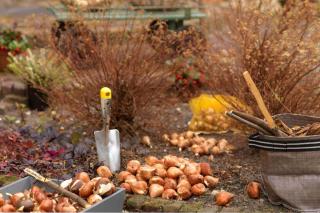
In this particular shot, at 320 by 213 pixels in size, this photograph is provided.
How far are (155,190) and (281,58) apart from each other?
5.81 ft

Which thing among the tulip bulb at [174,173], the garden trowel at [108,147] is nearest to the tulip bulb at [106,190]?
the tulip bulb at [174,173]

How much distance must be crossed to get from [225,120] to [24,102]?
9.50ft

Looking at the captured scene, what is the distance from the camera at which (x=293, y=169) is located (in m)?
4.34

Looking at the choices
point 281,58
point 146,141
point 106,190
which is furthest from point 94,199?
point 281,58

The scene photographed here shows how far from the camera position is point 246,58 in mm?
5578

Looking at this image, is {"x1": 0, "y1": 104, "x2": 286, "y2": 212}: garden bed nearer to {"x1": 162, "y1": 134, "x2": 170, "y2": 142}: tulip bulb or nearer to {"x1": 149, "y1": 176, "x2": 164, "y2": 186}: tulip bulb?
{"x1": 162, "y1": 134, "x2": 170, "y2": 142}: tulip bulb

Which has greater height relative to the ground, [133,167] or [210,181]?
[133,167]

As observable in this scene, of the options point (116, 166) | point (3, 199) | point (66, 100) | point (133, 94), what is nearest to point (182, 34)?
point (133, 94)

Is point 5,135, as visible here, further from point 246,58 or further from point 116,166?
point 246,58

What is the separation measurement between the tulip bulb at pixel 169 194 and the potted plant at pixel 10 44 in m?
5.13

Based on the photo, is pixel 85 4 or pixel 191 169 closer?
pixel 191 169

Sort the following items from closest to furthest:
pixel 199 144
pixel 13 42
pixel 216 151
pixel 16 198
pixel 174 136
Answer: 1. pixel 16 198
2. pixel 216 151
3. pixel 199 144
4. pixel 174 136
5. pixel 13 42

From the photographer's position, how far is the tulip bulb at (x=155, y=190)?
4574 mm

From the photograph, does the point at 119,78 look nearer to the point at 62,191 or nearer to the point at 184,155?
the point at 184,155
